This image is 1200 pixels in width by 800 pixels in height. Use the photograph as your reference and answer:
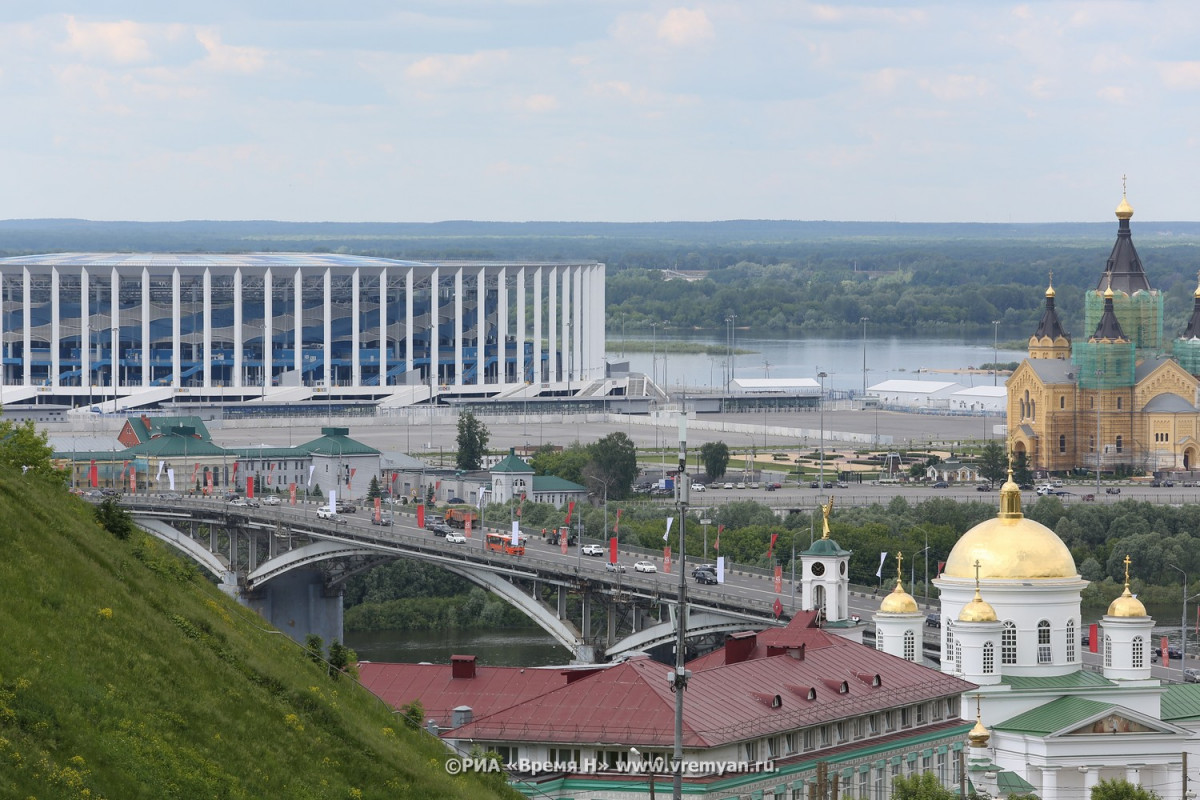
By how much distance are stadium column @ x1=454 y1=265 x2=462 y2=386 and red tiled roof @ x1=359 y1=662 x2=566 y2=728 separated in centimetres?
11919

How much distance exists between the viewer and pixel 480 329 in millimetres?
169250

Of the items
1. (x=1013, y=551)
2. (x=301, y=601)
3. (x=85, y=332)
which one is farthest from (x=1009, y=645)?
(x=85, y=332)

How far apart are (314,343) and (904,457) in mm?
45164

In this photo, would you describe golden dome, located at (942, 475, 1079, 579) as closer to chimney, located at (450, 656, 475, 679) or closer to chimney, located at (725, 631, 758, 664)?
chimney, located at (725, 631, 758, 664)

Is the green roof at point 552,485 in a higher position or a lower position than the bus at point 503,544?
lower

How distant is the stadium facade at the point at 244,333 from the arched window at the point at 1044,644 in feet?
345

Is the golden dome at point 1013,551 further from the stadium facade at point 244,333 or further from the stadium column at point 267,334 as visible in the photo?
the stadium column at point 267,334

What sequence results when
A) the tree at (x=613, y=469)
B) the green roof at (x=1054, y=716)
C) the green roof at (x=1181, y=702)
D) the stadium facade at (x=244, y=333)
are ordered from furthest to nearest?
the stadium facade at (x=244, y=333)
the tree at (x=613, y=469)
the green roof at (x=1181, y=702)
the green roof at (x=1054, y=716)

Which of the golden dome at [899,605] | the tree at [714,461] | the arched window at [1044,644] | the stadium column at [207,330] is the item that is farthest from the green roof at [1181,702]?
the stadium column at [207,330]

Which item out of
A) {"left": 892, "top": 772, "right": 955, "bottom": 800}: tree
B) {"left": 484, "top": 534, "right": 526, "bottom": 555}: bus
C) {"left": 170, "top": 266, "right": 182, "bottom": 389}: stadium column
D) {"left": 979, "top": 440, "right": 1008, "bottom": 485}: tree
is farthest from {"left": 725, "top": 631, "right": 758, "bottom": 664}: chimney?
{"left": 170, "top": 266, "right": 182, "bottom": 389}: stadium column

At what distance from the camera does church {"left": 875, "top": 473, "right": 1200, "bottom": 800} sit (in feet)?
173

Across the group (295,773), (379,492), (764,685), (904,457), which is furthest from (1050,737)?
(904,457)

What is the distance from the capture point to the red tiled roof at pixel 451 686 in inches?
1772

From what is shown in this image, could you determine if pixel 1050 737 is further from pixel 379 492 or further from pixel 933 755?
pixel 379 492
